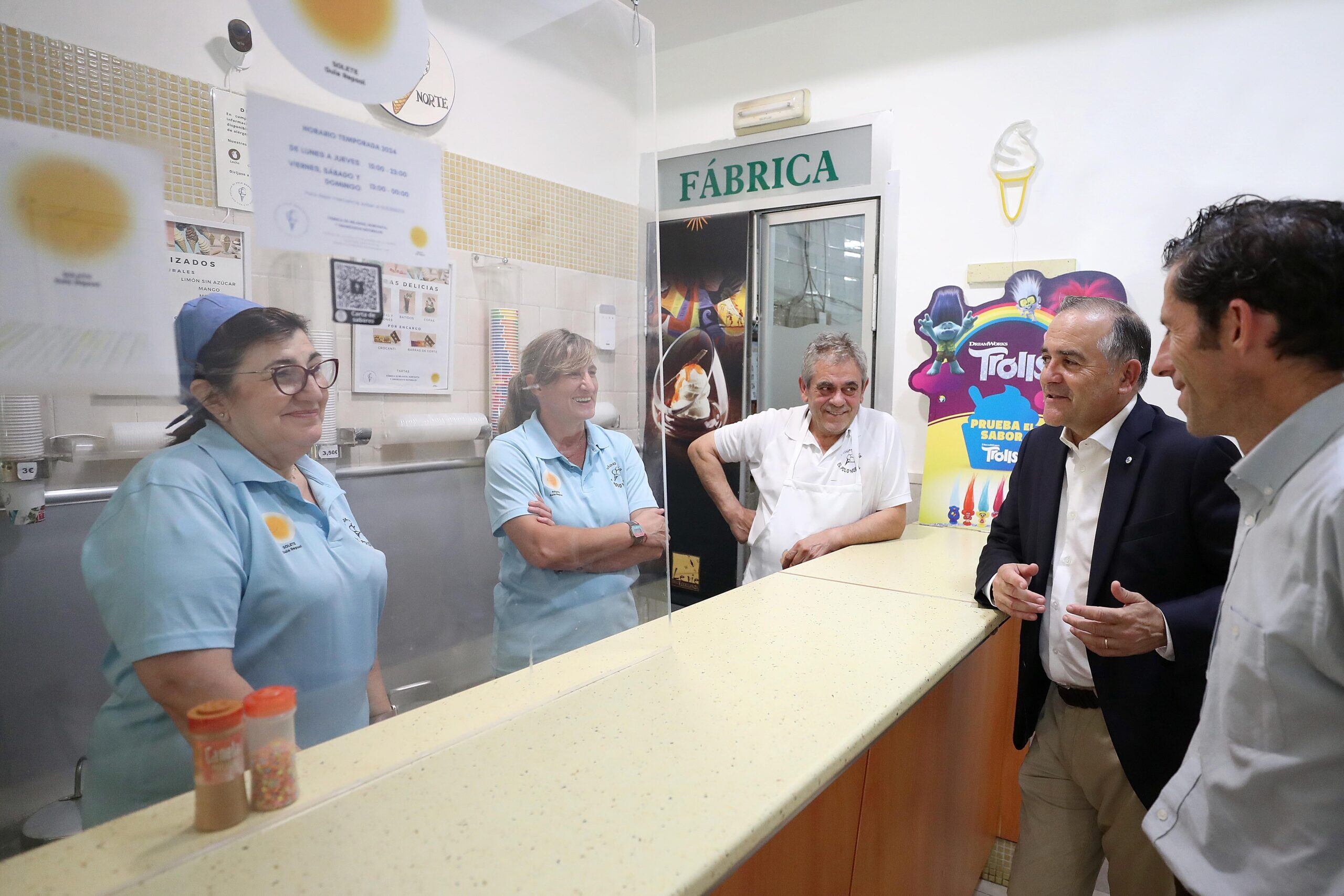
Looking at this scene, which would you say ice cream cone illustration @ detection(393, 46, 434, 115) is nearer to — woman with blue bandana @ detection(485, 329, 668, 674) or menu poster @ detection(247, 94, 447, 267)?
menu poster @ detection(247, 94, 447, 267)

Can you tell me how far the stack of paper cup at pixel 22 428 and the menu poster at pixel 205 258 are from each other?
149 mm

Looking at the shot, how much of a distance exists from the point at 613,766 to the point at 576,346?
623mm

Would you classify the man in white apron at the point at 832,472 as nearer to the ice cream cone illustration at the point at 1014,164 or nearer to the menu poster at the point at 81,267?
the ice cream cone illustration at the point at 1014,164

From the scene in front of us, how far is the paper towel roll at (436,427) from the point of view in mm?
925

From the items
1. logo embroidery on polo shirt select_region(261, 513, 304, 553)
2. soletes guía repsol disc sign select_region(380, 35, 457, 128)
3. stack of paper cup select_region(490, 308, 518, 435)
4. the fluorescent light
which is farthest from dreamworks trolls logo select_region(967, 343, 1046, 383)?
logo embroidery on polo shirt select_region(261, 513, 304, 553)

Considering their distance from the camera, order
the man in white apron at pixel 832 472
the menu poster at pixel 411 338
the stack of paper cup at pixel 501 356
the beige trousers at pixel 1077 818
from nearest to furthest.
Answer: the menu poster at pixel 411 338 < the stack of paper cup at pixel 501 356 < the beige trousers at pixel 1077 818 < the man in white apron at pixel 832 472

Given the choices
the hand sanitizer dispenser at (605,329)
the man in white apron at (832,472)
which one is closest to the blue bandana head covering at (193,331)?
the hand sanitizer dispenser at (605,329)

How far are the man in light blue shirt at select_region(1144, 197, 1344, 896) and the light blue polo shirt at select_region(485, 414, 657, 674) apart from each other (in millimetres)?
909

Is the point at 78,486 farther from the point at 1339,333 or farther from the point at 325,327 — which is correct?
the point at 1339,333

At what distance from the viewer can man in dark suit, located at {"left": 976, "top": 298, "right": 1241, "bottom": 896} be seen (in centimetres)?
153

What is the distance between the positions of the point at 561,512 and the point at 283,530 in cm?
44

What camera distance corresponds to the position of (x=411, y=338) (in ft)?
3.03

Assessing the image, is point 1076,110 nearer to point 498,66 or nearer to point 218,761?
point 498,66

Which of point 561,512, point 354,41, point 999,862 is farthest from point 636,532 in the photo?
point 999,862
